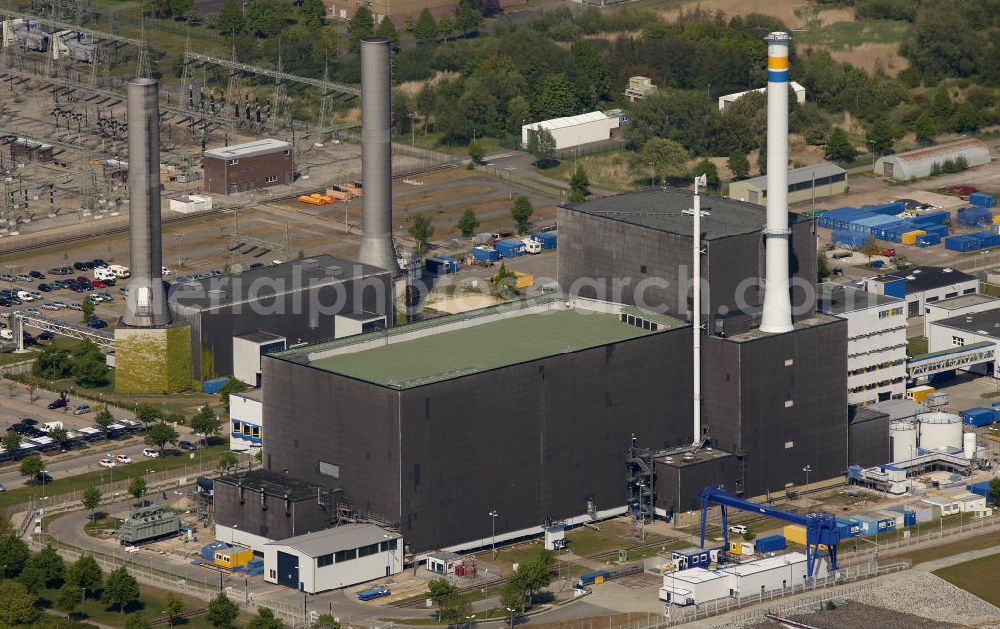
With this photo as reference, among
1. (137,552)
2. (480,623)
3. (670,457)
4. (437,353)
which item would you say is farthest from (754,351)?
(137,552)

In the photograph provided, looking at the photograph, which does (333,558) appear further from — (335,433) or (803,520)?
(803,520)

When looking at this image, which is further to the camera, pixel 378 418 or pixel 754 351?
pixel 754 351

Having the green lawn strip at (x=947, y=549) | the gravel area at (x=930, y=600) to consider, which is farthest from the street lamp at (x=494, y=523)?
the green lawn strip at (x=947, y=549)

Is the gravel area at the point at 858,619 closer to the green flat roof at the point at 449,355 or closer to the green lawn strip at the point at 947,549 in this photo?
the green lawn strip at the point at 947,549

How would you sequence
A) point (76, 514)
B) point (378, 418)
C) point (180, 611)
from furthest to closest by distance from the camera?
point (76, 514)
point (378, 418)
point (180, 611)

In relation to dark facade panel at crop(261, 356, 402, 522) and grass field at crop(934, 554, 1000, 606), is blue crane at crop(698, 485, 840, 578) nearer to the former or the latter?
grass field at crop(934, 554, 1000, 606)

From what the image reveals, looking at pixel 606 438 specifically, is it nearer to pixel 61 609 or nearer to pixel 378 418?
pixel 378 418

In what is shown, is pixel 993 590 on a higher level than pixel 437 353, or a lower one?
lower

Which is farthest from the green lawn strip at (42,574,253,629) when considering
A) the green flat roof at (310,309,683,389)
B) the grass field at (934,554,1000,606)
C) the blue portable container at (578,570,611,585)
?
the grass field at (934,554,1000,606)
